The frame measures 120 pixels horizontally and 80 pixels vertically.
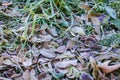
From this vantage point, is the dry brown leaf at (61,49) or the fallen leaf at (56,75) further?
the dry brown leaf at (61,49)

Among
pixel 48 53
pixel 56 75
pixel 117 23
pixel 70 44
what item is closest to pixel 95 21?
pixel 117 23

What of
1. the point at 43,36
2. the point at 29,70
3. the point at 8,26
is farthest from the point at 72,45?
the point at 8,26

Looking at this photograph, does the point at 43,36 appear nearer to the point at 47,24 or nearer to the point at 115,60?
the point at 47,24

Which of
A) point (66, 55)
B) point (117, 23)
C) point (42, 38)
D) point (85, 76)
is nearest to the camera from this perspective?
point (85, 76)

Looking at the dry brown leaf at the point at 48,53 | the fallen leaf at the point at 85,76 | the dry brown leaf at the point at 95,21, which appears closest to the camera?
the fallen leaf at the point at 85,76

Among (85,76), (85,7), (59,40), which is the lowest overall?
(85,76)

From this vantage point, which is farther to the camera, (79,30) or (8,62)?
(79,30)

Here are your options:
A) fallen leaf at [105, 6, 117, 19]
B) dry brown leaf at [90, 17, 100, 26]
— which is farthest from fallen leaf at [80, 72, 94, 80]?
fallen leaf at [105, 6, 117, 19]

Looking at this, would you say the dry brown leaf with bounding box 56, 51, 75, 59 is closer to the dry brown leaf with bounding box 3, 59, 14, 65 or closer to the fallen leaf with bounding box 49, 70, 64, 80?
the fallen leaf with bounding box 49, 70, 64, 80

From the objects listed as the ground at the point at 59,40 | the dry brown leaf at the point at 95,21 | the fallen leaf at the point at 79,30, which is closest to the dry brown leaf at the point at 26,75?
the ground at the point at 59,40

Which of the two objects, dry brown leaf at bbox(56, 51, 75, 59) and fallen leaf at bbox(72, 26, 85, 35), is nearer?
dry brown leaf at bbox(56, 51, 75, 59)

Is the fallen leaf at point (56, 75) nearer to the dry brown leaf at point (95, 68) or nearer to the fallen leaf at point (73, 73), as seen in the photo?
the fallen leaf at point (73, 73)

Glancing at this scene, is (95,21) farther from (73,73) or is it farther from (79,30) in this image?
(73,73)
